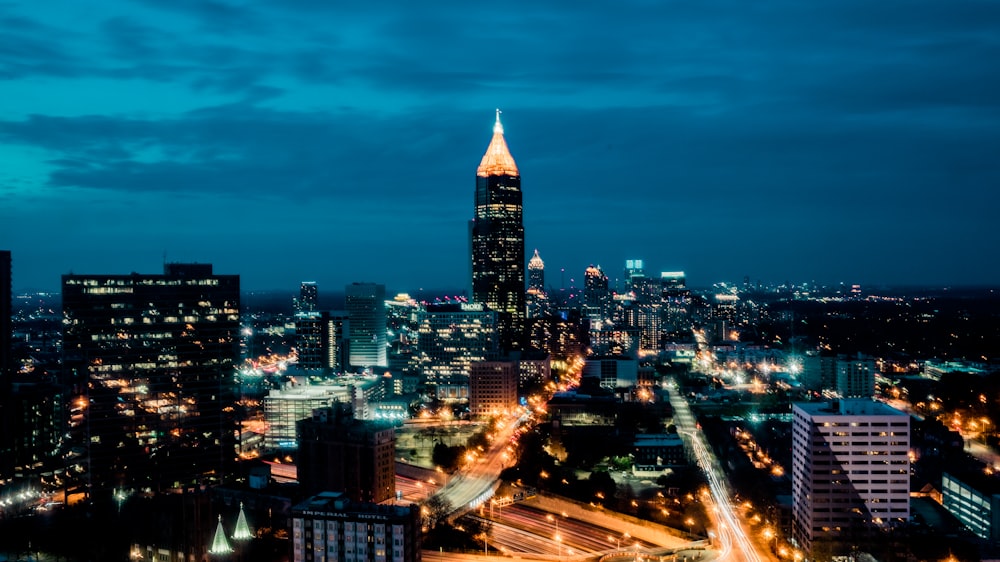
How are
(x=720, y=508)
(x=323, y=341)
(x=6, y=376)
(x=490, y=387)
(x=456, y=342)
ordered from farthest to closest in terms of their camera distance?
1. (x=323, y=341)
2. (x=456, y=342)
3. (x=490, y=387)
4. (x=6, y=376)
5. (x=720, y=508)

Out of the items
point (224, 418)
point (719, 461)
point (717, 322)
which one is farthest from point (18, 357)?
point (717, 322)

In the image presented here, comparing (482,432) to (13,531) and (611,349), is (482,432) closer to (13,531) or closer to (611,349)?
(13,531)

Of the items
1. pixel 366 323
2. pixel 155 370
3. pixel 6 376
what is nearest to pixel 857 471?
pixel 155 370

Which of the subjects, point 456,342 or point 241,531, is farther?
point 456,342

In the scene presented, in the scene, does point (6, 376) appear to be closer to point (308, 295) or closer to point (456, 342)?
point (456, 342)

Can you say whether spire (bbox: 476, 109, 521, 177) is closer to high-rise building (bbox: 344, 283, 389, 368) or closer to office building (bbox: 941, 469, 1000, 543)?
high-rise building (bbox: 344, 283, 389, 368)
